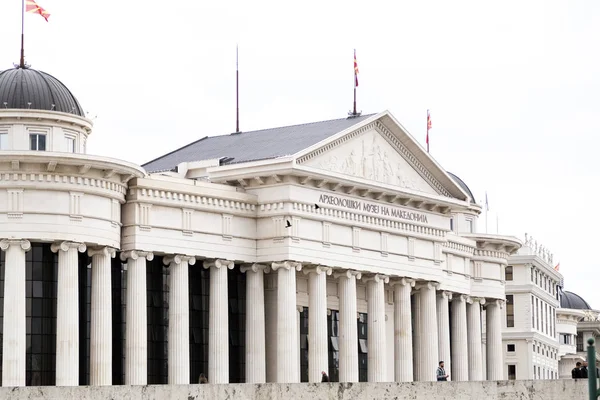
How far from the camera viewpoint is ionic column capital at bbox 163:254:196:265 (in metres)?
74.9

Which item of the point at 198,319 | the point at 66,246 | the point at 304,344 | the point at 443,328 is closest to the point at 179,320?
the point at 198,319

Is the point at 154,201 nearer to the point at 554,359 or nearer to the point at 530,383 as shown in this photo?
the point at 530,383

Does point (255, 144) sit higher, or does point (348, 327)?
point (255, 144)

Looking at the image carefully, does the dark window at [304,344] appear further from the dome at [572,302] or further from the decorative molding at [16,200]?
the dome at [572,302]

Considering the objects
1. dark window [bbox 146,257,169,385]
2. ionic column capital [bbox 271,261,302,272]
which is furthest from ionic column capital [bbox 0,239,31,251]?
ionic column capital [bbox 271,261,302,272]

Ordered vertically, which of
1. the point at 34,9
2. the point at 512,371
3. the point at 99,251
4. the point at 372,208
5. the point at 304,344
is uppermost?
the point at 34,9

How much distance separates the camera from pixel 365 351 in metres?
Answer: 86.9

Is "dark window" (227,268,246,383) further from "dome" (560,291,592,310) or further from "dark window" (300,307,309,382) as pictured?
"dome" (560,291,592,310)

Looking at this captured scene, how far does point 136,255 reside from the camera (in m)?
73.1

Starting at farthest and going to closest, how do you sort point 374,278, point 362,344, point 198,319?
1. point 362,344
2. point 374,278
3. point 198,319

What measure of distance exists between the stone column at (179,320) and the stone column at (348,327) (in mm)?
9525

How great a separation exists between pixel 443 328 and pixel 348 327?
524 inches

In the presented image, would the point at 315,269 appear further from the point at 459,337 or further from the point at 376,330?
the point at 459,337

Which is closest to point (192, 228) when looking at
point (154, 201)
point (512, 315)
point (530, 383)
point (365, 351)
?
point (154, 201)
